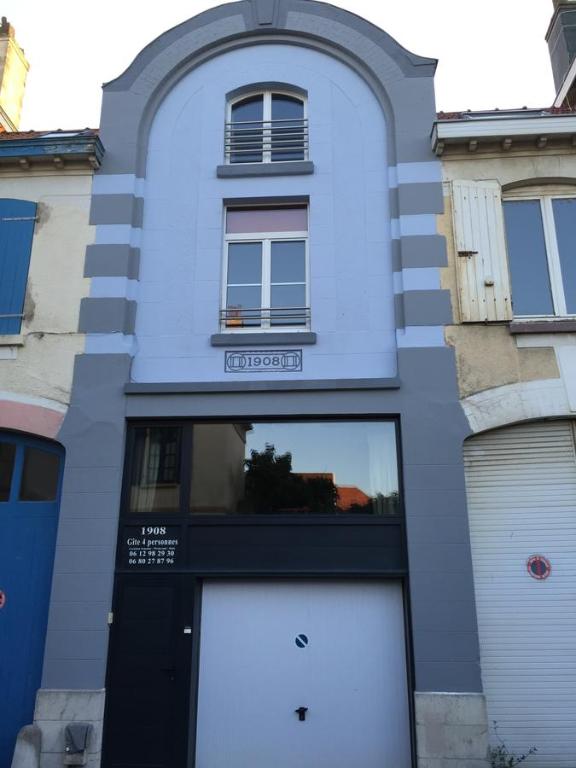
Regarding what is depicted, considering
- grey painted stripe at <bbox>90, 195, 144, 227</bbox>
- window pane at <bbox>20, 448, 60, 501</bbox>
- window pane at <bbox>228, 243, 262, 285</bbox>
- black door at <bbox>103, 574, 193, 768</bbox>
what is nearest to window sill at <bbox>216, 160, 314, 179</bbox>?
window pane at <bbox>228, 243, 262, 285</bbox>

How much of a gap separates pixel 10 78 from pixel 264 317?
7.49m

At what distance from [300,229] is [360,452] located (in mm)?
3322

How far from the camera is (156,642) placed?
294 inches

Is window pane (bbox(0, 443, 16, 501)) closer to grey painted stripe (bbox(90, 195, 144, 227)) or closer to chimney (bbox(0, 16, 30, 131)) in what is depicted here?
grey painted stripe (bbox(90, 195, 144, 227))

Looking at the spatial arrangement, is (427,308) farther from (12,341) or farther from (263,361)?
(12,341)

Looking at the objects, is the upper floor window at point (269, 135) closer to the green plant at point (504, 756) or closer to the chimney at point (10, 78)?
the chimney at point (10, 78)

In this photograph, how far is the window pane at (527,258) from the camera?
27.5 feet

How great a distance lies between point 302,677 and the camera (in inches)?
291

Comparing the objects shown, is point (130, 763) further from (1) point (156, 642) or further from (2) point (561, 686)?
(2) point (561, 686)

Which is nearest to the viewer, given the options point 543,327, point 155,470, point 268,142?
point 543,327

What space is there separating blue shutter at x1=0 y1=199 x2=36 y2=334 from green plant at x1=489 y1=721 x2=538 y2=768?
7.90 m

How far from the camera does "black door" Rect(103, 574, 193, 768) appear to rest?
7164 mm

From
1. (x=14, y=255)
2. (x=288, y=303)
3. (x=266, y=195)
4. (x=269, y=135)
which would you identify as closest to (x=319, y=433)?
(x=288, y=303)

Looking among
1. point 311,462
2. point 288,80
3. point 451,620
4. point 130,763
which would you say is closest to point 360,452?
point 311,462
